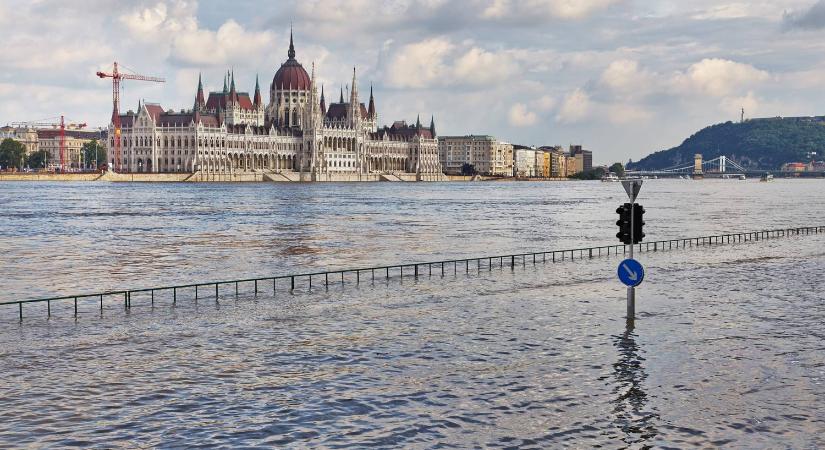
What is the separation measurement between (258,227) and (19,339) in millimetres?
55740

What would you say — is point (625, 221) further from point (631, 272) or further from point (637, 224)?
point (631, 272)

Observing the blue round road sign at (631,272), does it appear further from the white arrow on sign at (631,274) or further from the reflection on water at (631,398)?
the reflection on water at (631,398)

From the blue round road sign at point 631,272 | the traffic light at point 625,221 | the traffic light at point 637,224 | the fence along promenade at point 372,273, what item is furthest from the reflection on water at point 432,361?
the traffic light at point 625,221

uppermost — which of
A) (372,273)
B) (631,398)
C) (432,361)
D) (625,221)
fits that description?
(625,221)

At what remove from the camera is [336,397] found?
1900 centimetres

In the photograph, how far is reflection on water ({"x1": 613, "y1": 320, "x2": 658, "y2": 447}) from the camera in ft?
54.8

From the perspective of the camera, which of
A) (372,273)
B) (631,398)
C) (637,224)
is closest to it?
(631,398)

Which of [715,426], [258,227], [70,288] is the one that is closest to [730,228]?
[258,227]

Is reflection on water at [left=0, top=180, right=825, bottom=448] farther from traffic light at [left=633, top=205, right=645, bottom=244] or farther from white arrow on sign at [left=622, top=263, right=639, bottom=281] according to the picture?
traffic light at [left=633, top=205, right=645, bottom=244]

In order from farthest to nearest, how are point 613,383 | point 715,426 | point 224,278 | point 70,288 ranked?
point 224,278
point 70,288
point 613,383
point 715,426

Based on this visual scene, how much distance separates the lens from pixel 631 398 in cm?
1895

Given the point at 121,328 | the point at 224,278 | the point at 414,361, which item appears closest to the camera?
the point at 414,361

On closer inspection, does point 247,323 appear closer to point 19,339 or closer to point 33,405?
point 19,339

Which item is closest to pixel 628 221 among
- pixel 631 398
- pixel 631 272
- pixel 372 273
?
pixel 631 272
